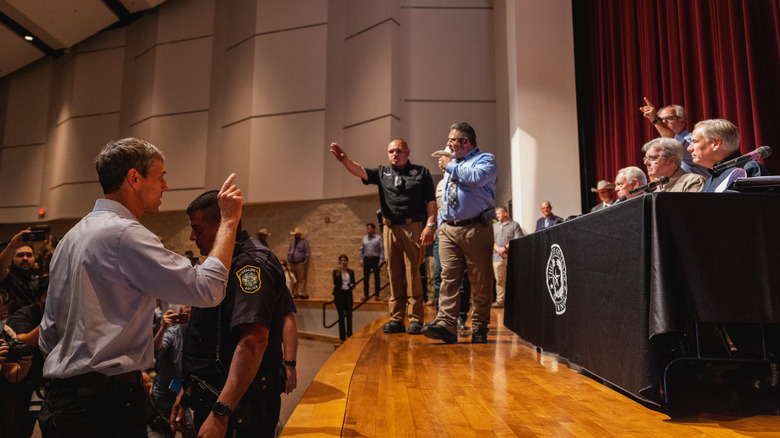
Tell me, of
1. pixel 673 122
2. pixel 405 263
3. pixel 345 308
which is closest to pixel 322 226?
Answer: pixel 345 308

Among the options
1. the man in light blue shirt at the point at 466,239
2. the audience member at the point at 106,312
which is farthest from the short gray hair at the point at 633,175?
the audience member at the point at 106,312

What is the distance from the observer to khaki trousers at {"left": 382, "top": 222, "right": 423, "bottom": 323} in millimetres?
3668

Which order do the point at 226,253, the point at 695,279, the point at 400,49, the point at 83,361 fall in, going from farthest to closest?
the point at 400,49 < the point at 695,279 < the point at 226,253 < the point at 83,361

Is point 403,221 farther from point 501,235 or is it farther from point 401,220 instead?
point 501,235

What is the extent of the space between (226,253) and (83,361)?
418 millimetres

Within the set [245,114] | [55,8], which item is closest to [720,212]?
[245,114]

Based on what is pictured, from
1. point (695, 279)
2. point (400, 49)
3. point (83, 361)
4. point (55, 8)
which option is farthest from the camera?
point (55, 8)

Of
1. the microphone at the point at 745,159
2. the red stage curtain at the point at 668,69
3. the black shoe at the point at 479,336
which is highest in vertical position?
the red stage curtain at the point at 668,69

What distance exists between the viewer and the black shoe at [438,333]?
306cm

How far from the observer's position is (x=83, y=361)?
3.99 ft

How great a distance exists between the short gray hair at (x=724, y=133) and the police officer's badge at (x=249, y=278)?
6.60ft

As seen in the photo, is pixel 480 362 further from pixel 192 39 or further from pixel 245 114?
pixel 192 39

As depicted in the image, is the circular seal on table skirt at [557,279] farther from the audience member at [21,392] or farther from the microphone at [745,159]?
the audience member at [21,392]

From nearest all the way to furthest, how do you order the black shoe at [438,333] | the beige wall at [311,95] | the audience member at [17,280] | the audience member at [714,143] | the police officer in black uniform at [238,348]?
1. the police officer in black uniform at [238,348]
2. the audience member at [714,143]
3. the audience member at [17,280]
4. the black shoe at [438,333]
5. the beige wall at [311,95]
